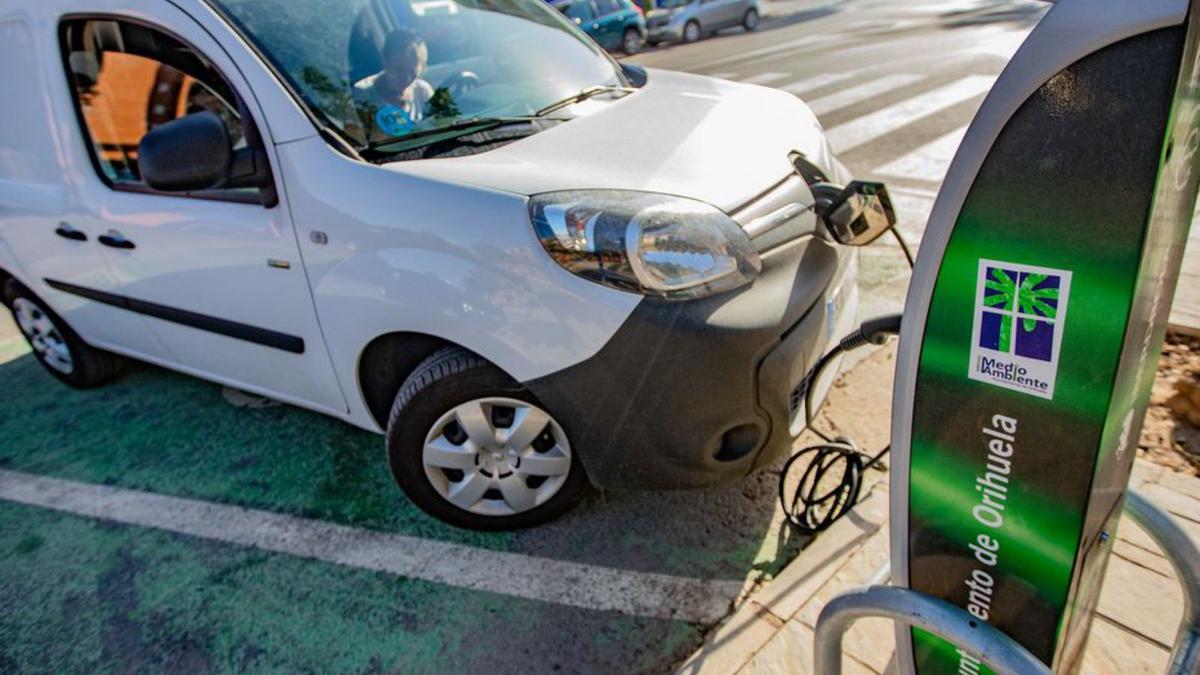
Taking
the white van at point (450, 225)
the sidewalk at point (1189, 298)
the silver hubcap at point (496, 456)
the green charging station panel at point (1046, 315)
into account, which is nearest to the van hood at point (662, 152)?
the white van at point (450, 225)

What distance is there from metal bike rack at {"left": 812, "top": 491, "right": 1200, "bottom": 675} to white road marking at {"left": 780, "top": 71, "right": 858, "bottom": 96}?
839 centimetres

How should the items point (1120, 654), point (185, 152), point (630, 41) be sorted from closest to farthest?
point (1120, 654)
point (185, 152)
point (630, 41)

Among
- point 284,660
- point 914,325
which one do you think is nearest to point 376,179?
point 284,660

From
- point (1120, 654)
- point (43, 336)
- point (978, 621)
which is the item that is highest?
point (978, 621)

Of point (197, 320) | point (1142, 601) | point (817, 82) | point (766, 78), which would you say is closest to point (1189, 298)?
point (1142, 601)

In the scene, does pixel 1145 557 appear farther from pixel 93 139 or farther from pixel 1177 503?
pixel 93 139

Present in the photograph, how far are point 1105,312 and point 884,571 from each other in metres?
1.09

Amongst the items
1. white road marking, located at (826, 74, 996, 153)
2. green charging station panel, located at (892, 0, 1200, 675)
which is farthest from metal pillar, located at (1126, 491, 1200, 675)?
white road marking, located at (826, 74, 996, 153)

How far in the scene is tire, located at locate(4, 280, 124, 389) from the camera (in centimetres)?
362

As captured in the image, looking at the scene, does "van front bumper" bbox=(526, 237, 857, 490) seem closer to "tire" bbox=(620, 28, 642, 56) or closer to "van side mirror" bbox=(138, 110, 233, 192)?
"van side mirror" bbox=(138, 110, 233, 192)

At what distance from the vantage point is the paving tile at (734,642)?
1985 millimetres

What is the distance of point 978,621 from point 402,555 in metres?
1.83

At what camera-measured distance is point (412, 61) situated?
2.68m

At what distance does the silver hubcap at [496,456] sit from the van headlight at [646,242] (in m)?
0.53
